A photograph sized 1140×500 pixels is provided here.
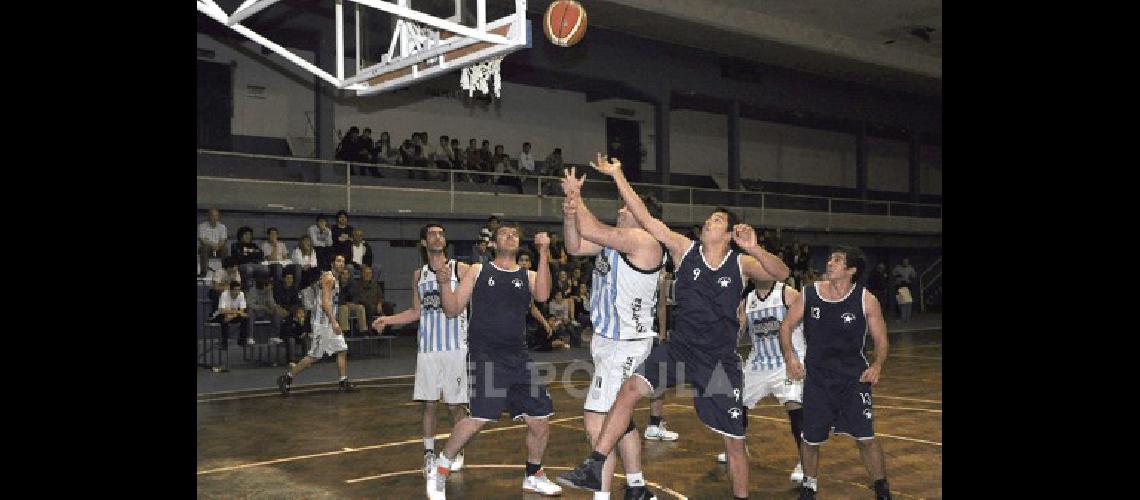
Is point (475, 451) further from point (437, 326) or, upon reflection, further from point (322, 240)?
point (322, 240)

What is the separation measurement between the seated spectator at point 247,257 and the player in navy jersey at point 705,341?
30.7 feet

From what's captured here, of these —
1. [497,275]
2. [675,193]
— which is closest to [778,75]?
[675,193]

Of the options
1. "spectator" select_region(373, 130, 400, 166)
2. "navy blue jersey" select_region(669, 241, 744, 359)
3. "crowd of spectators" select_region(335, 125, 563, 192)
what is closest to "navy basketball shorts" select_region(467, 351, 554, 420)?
"navy blue jersey" select_region(669, 241, 744, 359)

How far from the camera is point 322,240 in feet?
48.2

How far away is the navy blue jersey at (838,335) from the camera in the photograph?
5.70m

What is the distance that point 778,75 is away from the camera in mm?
25750

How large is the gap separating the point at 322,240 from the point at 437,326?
27.3ft

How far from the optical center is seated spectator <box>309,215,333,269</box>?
14.5 m

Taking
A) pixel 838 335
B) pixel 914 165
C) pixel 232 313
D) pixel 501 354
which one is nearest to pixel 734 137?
pixel 914 165

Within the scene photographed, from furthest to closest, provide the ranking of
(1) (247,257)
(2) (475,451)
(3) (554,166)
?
(3) (554,166) < (1) (247,257) < (2) (475,451)

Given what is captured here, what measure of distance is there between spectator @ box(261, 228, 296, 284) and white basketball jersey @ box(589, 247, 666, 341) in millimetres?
9202

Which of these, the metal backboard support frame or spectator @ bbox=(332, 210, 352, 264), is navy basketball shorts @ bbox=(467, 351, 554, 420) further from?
spectator @ bbox=(332, 210, 352, 264)
